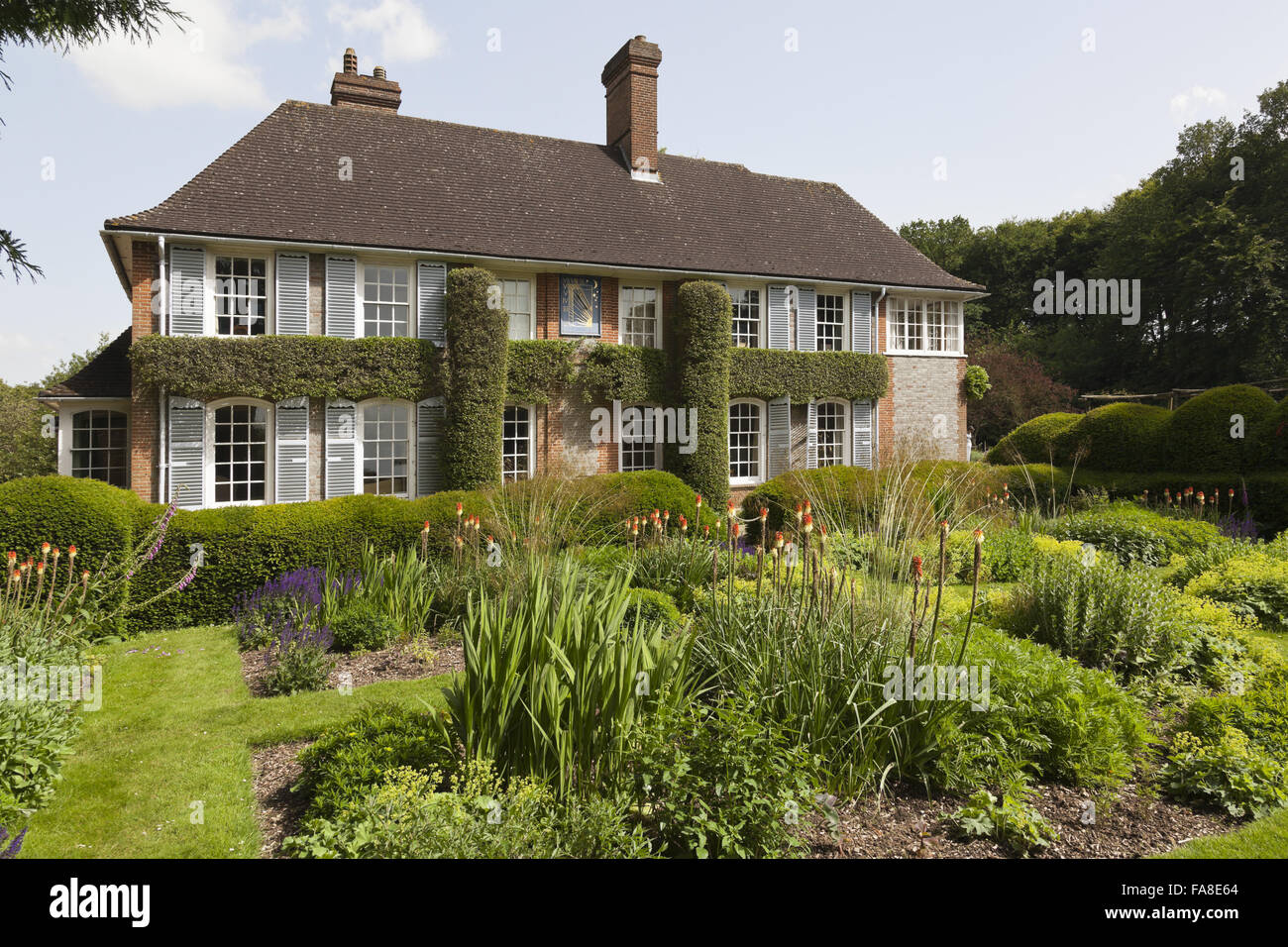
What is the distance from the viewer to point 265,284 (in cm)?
1606

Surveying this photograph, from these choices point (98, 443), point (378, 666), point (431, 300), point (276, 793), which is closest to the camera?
point (276, 793)

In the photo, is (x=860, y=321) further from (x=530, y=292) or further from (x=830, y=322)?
(x=530, y=292)

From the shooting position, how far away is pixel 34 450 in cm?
2302

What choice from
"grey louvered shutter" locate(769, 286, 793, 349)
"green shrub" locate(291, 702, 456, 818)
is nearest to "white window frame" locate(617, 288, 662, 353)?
"grey louvered shutter" locate(769, 286, 793, 349)

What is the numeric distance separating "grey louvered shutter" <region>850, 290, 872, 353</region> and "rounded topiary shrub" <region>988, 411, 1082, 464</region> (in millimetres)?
4874

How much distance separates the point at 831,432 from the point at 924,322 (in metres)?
4.77

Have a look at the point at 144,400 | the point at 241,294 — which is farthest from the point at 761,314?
the point at 144,400

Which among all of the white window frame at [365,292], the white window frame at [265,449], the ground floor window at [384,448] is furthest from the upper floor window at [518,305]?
the white window frame at [265,449]

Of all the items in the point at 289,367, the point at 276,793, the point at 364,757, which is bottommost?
the point at 276,793

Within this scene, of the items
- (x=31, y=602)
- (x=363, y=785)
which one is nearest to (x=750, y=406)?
(x=31, y=602)

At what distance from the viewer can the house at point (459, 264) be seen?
15.5 m

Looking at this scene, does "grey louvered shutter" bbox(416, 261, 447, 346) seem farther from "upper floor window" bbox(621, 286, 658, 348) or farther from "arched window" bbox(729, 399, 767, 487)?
"arched window" bbox(729, 399, 767, 487)

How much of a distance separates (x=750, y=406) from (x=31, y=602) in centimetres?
1632
